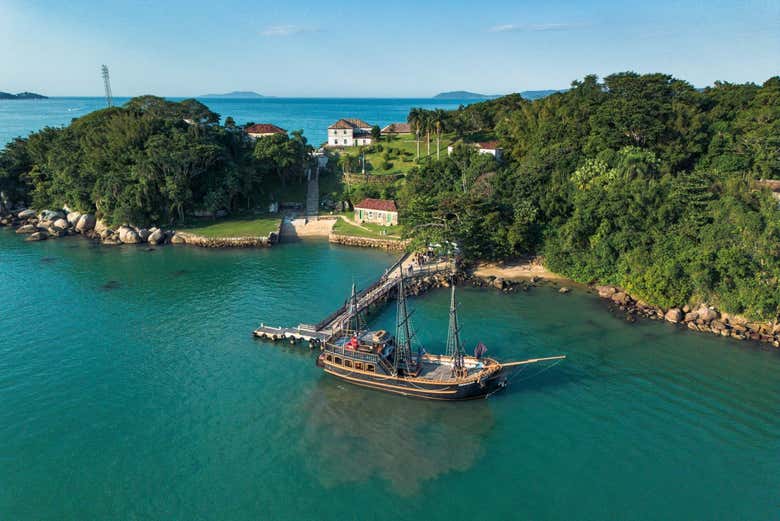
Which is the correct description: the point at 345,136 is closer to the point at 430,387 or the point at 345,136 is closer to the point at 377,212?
the point at 377,212

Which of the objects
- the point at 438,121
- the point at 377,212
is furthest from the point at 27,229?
the point at 438,121

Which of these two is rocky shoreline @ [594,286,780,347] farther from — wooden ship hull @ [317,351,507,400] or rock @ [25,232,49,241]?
rock @ [25,232,49,241]

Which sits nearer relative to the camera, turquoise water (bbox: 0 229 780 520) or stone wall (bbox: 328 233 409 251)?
turquoise water (bbox: 0 229 780 520)

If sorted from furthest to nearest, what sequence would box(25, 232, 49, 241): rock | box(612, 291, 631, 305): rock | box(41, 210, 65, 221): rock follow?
box(41, 210, 65, 221): rock, box(25, 232, 49, 241): rock, box(612, 291, 631, 305): rock

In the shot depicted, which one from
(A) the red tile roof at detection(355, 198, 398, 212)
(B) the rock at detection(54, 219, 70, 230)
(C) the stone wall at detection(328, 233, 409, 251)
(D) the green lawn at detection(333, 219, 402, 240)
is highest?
(A) the red tile roof at detection(355, 198, 398, 212)

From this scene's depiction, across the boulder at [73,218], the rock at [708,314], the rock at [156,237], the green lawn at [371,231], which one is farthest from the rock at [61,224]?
the rock at [708,314]

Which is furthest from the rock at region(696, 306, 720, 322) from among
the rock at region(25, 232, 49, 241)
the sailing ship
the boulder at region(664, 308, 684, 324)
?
the rock at region(25, 232, 49, 241)

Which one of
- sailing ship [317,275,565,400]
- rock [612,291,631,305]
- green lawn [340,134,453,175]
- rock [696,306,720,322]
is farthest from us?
green lawn [340,134,453,175]
